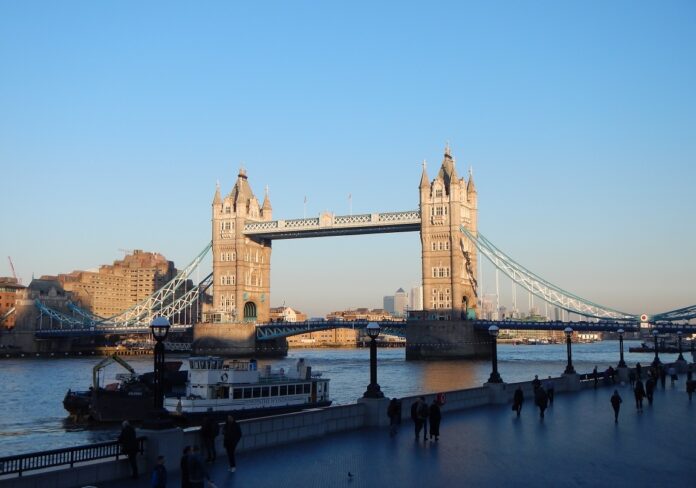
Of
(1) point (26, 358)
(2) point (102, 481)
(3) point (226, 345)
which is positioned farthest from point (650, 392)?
(1) point (26, 358)

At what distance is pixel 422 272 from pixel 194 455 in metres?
92.3

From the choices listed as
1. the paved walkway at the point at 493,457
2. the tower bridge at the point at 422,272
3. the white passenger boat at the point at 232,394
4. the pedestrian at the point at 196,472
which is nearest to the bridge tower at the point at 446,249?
the tower bridge at the point at 422,272

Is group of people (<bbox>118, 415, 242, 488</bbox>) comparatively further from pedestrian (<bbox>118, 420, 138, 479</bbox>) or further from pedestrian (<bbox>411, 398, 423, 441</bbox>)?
pedestrian (<bbox>411, 398, 423, 441</bbox>)

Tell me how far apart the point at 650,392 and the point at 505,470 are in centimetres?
1665

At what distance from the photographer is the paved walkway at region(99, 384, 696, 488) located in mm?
16500

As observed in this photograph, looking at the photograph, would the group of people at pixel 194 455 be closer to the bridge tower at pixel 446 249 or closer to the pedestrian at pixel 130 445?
the pedestrian at pixel 130 445

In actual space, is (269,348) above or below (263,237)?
below

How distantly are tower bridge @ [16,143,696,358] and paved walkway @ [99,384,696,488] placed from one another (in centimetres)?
7075

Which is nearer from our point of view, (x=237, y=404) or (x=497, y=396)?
(x=497, y=396)

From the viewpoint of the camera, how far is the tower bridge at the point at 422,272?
9988cm

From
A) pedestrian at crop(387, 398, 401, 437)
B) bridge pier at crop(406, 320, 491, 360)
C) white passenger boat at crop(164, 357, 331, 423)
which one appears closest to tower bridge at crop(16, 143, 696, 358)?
bridge pier at crop(406, 320, 491, 360)

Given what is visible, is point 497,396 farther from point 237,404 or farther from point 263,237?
point 263,237

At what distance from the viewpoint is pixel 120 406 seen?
43.4 m

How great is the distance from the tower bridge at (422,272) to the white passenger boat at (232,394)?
5927 cm
